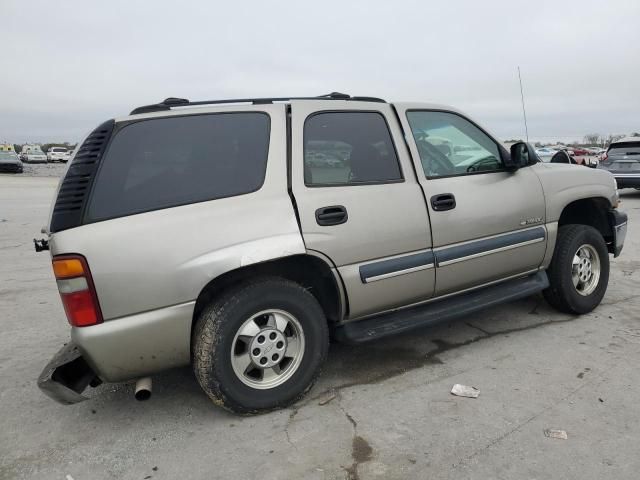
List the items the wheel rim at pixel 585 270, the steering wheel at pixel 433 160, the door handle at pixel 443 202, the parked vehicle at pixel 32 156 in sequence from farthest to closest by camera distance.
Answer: the parked vehicle at pixel 32 156 → the wheel rim at pixel 585 270 → the steering wheel at pixel 433 160 → the door handle at pixel 443 202

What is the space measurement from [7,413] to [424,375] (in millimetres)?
2679

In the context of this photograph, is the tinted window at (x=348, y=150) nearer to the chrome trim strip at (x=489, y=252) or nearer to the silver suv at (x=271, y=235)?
the silver suv at (x=271, y=235)

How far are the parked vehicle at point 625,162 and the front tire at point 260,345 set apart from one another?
42.1 feet

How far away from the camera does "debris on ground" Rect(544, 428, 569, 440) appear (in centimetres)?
273

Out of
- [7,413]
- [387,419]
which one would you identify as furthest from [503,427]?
[7,413]

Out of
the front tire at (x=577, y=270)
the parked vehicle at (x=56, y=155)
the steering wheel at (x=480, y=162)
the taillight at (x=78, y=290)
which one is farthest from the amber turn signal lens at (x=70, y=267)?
the parked vehicle at (x=56, y=155)

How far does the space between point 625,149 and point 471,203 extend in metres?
12.2

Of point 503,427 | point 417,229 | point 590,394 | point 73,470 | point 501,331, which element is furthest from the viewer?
point 501,331

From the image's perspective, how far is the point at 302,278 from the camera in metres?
3.38

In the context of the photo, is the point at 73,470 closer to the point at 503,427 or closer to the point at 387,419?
the point at 387,419

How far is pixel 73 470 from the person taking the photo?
2.62m

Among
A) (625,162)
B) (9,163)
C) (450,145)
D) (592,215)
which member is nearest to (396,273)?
(450,145)

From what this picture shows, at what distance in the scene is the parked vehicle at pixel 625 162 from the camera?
13.1 meters

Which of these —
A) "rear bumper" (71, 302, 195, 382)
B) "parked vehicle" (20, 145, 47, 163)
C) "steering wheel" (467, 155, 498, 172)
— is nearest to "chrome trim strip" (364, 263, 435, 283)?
"steering wheel" (467, 155, 498, 172)
